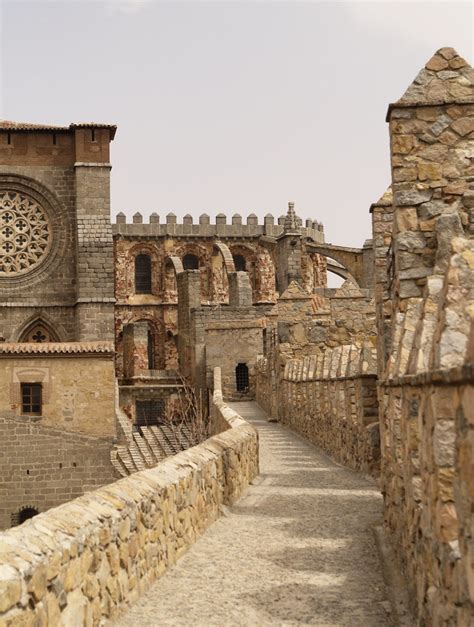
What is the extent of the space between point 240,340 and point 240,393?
2.00 metres

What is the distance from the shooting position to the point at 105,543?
16.9ft

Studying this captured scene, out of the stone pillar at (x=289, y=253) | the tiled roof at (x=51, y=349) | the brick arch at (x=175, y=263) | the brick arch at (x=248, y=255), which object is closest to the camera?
the tiled roof at (x=51, y=349)

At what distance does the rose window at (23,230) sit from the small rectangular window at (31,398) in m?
9.54

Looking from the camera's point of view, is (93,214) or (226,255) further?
(226,255)

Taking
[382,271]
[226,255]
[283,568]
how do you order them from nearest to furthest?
[283,568] < [382,271] < [226,255]

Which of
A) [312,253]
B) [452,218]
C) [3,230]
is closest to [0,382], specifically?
[3,230]

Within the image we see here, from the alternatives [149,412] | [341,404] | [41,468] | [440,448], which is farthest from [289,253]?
[440,448]

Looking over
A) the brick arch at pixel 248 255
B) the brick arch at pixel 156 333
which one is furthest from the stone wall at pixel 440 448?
the brick arch at pixel 248 255

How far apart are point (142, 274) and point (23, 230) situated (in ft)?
47.7

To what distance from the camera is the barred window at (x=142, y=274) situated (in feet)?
159

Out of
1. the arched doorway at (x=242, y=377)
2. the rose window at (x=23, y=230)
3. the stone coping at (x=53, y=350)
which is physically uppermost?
the rose window at (x=23, y=230)

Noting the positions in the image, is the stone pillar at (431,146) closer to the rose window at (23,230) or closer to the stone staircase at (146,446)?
the stone staircase at (146,446)

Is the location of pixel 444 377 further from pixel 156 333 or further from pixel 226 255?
pixel 156 333

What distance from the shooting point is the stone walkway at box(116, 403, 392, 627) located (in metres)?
5.55
